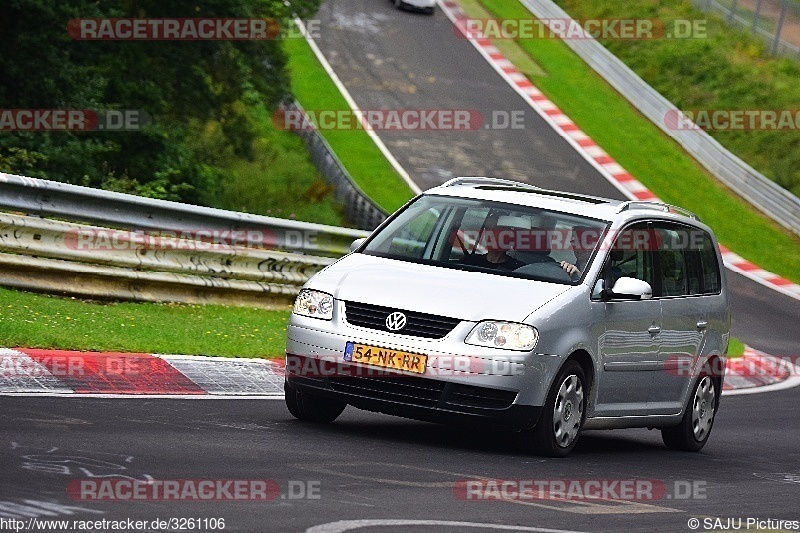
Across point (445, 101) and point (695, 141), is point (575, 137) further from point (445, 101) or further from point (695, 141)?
point (445, 101)

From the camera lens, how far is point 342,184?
→ 2886cm

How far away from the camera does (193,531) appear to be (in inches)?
247

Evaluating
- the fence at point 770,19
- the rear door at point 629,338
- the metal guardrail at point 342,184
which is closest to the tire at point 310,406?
the rear door at point 629,338

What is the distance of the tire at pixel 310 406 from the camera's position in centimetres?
1021

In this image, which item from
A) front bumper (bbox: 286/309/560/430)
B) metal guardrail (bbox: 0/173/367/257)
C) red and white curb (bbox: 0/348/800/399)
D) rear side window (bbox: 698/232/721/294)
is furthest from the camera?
metal guardrail (bbox: 0/173/367/257)

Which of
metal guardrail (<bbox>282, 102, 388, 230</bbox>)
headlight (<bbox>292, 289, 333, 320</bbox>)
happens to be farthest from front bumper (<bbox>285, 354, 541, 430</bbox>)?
metal guardrail (<bbox>282, 102, 388, 230</bbox>)

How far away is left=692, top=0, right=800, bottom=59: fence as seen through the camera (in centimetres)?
4322

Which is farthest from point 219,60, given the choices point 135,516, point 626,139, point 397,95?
point 135,516

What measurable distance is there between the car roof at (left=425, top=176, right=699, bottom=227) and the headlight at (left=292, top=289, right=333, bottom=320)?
172 centimetres

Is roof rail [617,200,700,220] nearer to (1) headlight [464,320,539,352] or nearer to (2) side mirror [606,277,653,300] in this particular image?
(2) side mirror [606,277,653,300]

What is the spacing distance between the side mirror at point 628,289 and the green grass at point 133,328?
3.63m

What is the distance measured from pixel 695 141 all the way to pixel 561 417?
2878 centimetres

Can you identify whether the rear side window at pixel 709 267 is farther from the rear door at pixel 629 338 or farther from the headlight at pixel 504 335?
the headlight at pixel 504 335

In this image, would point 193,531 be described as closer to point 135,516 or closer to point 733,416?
point 135,516
